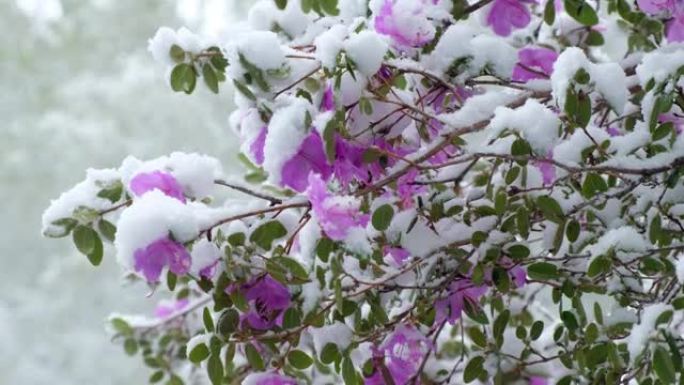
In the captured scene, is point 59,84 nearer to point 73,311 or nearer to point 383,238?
point 73,311

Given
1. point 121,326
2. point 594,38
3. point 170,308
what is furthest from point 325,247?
point 170,308

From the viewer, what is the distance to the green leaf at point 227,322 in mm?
1011

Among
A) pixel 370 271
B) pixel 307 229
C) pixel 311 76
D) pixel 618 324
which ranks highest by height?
pixel 311 76

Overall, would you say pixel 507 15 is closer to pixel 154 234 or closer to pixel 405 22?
pixel 405 22

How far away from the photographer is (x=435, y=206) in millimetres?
1036

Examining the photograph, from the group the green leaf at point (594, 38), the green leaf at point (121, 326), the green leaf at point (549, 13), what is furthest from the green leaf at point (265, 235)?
the green leaf at point (121, 326)

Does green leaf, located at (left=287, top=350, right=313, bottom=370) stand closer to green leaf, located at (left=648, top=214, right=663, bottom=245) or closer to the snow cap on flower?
the snow cap on flower

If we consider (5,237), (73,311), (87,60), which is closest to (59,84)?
(87,60)

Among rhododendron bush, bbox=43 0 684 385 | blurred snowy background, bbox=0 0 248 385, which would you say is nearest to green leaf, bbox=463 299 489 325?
rhododendron bush, bbox=43 0 684 385

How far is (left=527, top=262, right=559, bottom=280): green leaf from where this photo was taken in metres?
1.02

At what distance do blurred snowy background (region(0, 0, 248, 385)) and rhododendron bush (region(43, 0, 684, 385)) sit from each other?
7.04 ft

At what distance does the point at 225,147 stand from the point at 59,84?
69cm

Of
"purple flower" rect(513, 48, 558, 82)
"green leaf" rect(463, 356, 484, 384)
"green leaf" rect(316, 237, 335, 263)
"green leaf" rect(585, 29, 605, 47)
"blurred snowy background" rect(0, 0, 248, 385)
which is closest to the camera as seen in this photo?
"green leaf" rect(316, 237, 335, 263)

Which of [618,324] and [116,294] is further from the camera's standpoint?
[116,294]
